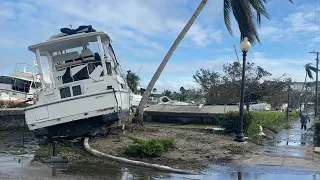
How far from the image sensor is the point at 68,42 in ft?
50.4

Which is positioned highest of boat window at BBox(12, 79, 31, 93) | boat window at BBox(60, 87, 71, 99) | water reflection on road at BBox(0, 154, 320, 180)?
boat window at BBox(12, 79, 31, 93)

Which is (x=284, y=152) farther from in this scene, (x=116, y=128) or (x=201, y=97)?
(x=201, y=97)

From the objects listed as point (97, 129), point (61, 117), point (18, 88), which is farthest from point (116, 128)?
point (18, 88)

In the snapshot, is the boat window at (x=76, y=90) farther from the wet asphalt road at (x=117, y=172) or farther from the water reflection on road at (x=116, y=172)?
the water reflection on road at (x=116, y=172)

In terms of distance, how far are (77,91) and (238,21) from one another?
9882 mm

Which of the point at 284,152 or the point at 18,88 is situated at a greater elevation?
the point at 18,88

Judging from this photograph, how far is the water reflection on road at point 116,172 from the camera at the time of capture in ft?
27.6

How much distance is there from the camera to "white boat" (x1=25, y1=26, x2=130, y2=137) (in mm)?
13812

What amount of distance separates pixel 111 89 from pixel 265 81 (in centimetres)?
2435

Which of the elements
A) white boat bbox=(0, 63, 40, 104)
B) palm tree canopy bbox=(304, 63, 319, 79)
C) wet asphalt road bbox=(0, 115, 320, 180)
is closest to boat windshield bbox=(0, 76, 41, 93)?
white boat bbox=(0, 63, 40, 104)

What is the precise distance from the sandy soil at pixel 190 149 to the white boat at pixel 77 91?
97 centimetres

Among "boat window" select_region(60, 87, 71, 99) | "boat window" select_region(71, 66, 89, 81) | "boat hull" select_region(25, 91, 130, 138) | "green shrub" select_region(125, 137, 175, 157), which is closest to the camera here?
"green shrub" select_region(125, 137, 175, 157)

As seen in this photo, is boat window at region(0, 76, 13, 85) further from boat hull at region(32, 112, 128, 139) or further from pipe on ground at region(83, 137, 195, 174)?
pipe on ground at region(83, 137, 195, 174)

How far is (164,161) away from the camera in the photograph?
1052cm
